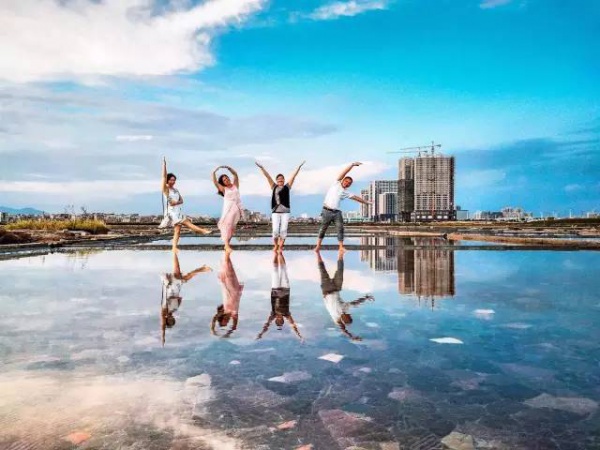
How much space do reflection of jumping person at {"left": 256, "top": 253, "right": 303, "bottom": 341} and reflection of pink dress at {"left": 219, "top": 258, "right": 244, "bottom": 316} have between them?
0.54 meters

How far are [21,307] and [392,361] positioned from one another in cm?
550

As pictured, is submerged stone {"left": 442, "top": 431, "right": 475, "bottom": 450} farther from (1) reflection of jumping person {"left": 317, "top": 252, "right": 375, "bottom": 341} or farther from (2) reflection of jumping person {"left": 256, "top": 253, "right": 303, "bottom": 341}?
(2) reflection of jumping person {"left": 256, "top": 253, "right": 303, "bottom": 341}

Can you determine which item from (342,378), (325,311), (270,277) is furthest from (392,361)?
(270,277)

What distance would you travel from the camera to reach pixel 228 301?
7.55 meters

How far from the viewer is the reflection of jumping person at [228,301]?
5984 mm

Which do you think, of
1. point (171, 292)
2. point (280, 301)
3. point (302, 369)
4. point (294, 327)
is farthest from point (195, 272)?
point (302, 369)

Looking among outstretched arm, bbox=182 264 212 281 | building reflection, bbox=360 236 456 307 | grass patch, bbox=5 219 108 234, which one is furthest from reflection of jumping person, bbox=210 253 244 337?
grass patch, bbox=5 219 108 234

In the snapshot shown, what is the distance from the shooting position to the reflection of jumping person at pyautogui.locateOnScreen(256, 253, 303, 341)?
5.84 meters

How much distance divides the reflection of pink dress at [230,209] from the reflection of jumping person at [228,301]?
4.48 meters

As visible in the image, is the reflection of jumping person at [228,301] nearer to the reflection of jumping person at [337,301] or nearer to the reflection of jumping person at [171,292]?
the reflection of jumping person at [171,292]

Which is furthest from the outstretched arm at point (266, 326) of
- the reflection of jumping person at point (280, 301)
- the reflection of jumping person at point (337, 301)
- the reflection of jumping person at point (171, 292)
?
the reflection of jumping person at point (171, 292)

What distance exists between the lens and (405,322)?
238 inches

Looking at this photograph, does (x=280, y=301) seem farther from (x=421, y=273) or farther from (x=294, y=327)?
(x=421, y=273)

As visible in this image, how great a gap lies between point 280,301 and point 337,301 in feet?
2.83
